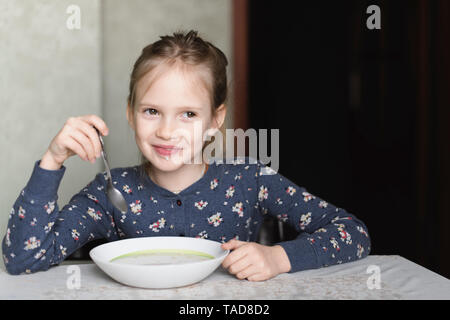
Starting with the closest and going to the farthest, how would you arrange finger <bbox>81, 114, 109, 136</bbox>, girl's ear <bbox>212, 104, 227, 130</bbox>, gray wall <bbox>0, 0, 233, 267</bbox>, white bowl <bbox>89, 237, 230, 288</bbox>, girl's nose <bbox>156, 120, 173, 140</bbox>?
white bowl <bbox>89, 237, 230, 288</bbox>, finger <bbox>81, 114, 109, 136</bbox>, girl's nose <bbox>156, 120, 173, 140</bbox>, girl's ear <bbox>212, 104, 227, 130</bbox>, gray wall <bbox>0, 0, 233, 267</bbox>

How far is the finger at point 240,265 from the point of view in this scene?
92 cm

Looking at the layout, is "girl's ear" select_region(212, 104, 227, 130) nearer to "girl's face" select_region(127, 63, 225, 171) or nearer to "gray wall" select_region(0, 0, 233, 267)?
"girl's face" select_region(127, 63, 225, 171)

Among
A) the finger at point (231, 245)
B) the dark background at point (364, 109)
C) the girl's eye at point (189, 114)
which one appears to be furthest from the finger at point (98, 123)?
the dark background at point (364, 109)

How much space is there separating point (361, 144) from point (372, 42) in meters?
0.55

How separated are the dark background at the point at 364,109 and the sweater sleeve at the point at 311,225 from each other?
1.36 metres

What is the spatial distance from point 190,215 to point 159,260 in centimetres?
33

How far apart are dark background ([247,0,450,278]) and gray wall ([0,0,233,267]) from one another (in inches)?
26.1

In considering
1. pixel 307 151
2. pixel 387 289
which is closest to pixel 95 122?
pixel 387 289

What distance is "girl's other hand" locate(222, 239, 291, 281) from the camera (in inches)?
36.2

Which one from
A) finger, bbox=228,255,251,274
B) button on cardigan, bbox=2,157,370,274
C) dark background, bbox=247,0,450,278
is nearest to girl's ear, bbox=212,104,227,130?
button on cardigan, bbox=2,157,370,274

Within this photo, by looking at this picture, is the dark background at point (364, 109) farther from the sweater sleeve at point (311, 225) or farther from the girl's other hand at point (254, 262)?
the girl's other hand at point (254, 262)

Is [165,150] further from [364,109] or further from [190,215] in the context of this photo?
[364,109]

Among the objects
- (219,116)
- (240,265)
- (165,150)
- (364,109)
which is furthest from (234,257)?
(364,109)
